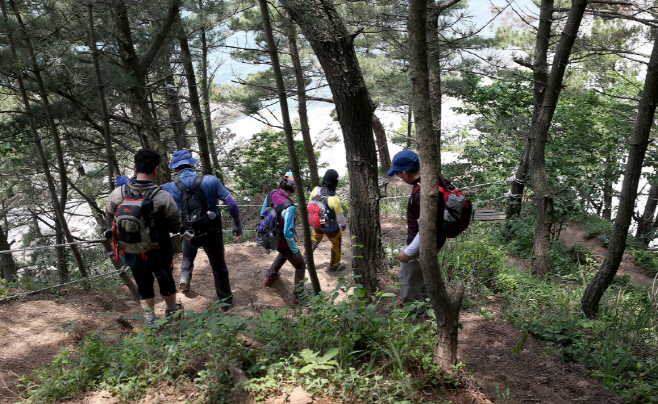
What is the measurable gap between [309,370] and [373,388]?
1.34 feet

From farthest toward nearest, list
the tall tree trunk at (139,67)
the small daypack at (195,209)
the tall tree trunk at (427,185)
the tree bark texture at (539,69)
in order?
the tree bark texture at (539,69) < the tall tree trunk at (139,67) < the small daypack at (195,209) < the tall tree trunk at (427,185)

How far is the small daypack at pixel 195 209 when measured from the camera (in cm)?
450

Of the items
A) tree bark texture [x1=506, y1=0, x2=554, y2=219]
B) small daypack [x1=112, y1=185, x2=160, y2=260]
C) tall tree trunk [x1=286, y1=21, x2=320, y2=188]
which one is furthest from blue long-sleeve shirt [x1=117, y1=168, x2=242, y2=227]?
tree bark texture [x1=506, y1=0, x2=554, y2=219]

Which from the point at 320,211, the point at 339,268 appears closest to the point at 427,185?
the point at 320,211

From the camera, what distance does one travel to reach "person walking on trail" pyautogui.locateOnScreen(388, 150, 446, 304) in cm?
370

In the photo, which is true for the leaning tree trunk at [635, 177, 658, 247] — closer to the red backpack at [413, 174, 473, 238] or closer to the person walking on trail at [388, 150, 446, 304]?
the person walking on trail at [388, 150, 446, 304]

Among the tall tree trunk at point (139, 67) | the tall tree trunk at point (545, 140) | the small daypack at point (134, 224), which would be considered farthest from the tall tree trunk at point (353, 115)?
the tall tree trunk at point (139, 67)

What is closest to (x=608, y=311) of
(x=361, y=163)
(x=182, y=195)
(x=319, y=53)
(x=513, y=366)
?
(x=513, y=366)

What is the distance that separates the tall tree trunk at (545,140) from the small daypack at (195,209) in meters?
4.79

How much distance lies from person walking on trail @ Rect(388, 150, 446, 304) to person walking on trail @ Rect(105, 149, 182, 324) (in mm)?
2120

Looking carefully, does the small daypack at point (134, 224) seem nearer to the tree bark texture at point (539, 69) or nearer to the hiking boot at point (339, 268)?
the hiking boot at point (339, 268)

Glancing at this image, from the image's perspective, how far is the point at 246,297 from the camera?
5559 millimetres

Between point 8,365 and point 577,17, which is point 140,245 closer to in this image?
point 8,365

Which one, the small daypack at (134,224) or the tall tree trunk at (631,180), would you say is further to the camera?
the tall tree trunk at (631,180)
